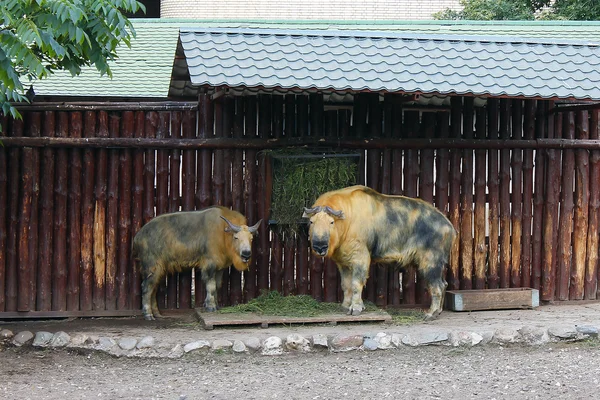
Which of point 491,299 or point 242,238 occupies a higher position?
point 242,238

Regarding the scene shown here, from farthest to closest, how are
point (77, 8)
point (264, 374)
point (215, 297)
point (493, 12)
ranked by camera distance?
point (493, 12), point (215, 297), point (264, 374), point (77, 8)

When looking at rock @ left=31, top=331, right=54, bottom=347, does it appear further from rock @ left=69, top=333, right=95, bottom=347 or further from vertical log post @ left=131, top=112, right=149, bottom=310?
vertical log post @ left=131, top=112, right=149, bottom=310

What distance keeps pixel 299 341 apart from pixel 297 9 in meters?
19.6

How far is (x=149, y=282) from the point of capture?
10227 mm

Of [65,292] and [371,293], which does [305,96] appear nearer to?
[371,293]

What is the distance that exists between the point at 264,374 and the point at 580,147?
532cm

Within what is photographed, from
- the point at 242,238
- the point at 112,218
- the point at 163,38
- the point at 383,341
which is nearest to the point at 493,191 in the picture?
Answer: the point at 383,341

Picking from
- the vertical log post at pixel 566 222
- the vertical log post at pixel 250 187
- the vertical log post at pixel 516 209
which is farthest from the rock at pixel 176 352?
the vertical log post at pixel 566 222

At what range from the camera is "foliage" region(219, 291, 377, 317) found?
392 inches

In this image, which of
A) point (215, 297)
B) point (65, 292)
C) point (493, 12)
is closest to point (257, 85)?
point (215, 297)

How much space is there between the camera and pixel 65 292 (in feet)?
34.2

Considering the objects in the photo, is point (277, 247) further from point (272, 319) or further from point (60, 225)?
point (60, 225)

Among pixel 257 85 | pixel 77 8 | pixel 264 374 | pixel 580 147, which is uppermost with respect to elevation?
pixel 77 8

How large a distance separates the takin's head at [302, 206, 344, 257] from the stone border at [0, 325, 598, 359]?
3.54 ft
